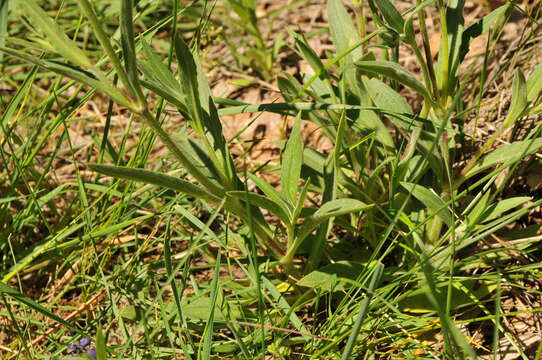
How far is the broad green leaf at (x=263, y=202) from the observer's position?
142 centimetres

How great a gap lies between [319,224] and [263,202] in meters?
0.24

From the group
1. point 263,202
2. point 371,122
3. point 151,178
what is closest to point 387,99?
point 371,122

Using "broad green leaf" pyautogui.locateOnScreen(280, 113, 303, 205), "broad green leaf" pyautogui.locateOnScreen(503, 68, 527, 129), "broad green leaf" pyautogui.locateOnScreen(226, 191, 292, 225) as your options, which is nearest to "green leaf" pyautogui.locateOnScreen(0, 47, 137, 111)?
"broad green leaf" pyautogui.locateOnScreen(226, 191, 292, 225)

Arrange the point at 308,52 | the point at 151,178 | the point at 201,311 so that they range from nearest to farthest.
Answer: the point at 151,178, the point at 201,311, the point at 308,52

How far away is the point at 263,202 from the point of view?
1.48 m

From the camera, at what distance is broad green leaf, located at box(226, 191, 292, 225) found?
1423 millimetres

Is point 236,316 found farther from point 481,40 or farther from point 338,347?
point 481,40

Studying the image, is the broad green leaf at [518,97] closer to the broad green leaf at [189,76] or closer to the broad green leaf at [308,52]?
the broad green leaf at [308,52]

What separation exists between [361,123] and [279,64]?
3.91 ft

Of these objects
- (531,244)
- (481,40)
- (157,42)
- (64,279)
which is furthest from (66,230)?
(481,40)

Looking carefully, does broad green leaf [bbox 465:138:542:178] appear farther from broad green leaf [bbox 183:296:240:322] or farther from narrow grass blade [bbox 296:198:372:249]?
broad green leaf [bbox 183:296:240:322]

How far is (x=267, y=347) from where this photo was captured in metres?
1.68

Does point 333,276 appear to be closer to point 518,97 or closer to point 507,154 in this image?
point 507,154

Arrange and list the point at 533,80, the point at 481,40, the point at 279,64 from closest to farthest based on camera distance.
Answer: the point at 533,80
the point at 481,40
the point at 279,64
